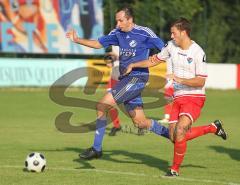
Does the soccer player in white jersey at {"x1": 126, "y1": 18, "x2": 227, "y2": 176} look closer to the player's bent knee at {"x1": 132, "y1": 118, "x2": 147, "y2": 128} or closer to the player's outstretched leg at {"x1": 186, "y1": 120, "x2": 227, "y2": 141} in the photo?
the player's outstretched leg at {"x1": 186, "y1": 120, "x2": 227, "y2": 141}

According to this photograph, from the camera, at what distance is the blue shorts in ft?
36.3

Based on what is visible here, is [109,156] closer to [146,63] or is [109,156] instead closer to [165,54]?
[146,63]

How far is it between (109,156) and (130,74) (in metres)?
1.41

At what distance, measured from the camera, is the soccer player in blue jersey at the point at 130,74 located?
11.0 metres

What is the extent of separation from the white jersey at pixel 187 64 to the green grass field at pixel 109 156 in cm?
117

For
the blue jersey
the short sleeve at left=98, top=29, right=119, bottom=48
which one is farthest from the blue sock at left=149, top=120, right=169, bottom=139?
the short sleeve at left=98, top=29, right=119, bottom=48

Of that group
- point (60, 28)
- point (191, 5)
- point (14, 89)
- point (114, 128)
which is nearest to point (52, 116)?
point (114, 128)

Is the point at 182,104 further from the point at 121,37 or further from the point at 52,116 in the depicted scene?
the point at 52,116

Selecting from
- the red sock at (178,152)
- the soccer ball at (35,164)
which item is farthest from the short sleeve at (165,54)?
the soccer ball at (35,164)

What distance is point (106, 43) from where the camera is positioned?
37.2ft

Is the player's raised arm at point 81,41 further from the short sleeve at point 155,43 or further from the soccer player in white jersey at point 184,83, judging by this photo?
the soccer player in white jersey at point 184,83

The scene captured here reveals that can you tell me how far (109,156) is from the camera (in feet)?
37.7

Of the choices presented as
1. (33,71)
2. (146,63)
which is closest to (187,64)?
(146,63)

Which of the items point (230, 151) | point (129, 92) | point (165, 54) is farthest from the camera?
point (230, 151)
